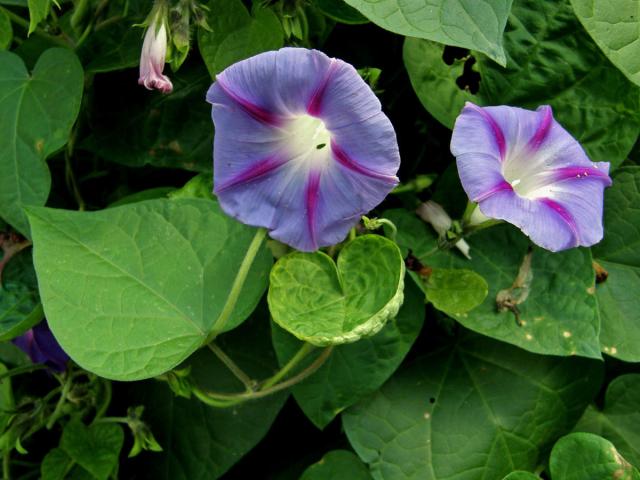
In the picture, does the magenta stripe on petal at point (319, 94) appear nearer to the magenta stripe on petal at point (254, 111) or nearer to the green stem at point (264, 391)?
the magenta stripe on petal at point (254, 111)

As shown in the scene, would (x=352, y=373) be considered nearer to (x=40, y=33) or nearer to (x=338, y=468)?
(x=338, y=468)

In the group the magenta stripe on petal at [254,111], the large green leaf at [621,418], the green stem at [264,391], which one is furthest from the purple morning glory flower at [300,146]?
the large green leaf at [621,418]

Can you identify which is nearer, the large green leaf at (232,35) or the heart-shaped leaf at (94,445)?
the large green leaf at (232,35)

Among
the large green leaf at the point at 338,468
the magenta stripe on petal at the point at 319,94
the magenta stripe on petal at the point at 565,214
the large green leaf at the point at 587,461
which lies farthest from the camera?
the large green leaf at the point at 338,468

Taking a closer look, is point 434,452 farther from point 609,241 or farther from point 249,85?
point 249,85

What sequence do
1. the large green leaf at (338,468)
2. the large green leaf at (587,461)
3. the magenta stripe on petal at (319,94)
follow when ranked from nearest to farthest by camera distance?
1. the magenta stripe on petal at (319,94)
2. the large green leaf at (587,461)
3. the large green leaf at (338,468)

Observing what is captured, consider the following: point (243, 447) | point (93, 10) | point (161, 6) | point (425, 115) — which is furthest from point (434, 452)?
point (93, 10)

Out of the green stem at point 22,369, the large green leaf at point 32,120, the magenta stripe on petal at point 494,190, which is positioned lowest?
the green stem at point 22,369

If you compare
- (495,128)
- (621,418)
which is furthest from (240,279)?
(621,418)
